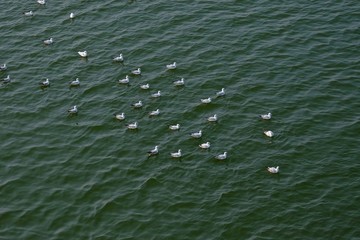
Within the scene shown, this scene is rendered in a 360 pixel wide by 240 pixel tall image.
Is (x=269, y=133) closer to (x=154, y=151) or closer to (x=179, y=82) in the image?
(x=154, y=151)

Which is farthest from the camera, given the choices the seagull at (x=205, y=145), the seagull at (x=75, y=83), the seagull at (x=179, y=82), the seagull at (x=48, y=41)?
the seagull at (x=48, y=41)

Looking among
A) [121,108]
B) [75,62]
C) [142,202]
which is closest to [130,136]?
[121,108]

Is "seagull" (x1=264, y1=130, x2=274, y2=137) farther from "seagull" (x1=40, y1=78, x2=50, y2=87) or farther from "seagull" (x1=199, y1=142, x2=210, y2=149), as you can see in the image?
"seagull" (x1=40, y1=78, x2=50, y2=87)

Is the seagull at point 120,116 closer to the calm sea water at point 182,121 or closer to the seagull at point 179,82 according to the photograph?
the calm sea water at point 182,121

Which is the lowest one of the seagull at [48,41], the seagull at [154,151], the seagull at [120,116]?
the seagull at [154,151]

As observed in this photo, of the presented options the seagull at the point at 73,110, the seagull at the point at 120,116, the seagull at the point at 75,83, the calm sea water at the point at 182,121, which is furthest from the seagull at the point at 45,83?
Answer: the seagull at the point at 120,116

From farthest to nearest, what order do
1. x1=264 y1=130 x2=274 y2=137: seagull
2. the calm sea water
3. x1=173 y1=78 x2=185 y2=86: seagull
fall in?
1. x1=173 y1=78 x2=185 y2=86: seagull
2. x1=264 y1=130 x2=274 y2=137: seagull
3. the calm sea water

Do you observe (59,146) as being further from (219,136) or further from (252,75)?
(252,75)

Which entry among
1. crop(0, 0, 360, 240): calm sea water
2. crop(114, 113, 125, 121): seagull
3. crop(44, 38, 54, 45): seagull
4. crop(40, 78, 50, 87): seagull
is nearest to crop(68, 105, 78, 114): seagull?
crop(0, 0, 360, 240): calm sea water

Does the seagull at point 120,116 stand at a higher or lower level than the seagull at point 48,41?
lower

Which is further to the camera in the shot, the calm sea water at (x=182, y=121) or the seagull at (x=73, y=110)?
the seagull at (x=73, y=110)
